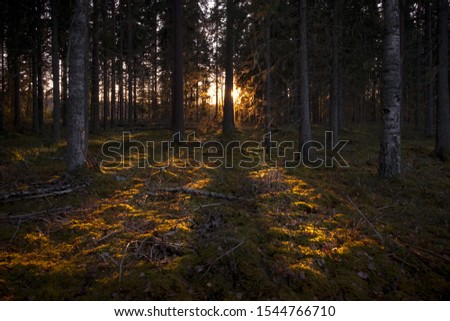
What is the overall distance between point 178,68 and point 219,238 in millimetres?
10983

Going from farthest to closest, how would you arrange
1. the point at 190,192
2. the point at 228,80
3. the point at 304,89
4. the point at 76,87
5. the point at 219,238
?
the point at 228,80 < the point at 304,89 < the point at 76,87 < the point at 190,192 < the point at 219,238

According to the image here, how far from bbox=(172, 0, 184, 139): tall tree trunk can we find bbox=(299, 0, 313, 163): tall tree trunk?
20.1 ft

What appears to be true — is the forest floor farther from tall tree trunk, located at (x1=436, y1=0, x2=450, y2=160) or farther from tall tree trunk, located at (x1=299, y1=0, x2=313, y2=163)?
tall tree trunk, located at (x1=436, y1=0, x2=450, y2=160)

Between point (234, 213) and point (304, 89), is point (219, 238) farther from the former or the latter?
point (304, 89)

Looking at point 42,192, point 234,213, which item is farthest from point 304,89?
point 42,192

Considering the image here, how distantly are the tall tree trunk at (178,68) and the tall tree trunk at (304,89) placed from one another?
6.14 meters

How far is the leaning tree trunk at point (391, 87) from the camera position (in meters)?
7.86

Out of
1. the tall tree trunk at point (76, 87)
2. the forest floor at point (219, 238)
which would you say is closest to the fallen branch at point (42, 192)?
the forest floor at point (219, 238)

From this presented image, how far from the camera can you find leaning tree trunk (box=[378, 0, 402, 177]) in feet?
25.8

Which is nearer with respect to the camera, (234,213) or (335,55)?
(234,213)

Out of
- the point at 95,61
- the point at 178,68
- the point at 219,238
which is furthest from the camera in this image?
the point at 95,61

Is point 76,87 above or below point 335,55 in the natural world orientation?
below

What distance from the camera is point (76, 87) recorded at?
25.8 ft

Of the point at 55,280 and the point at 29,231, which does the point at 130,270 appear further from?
the point at 29,231
